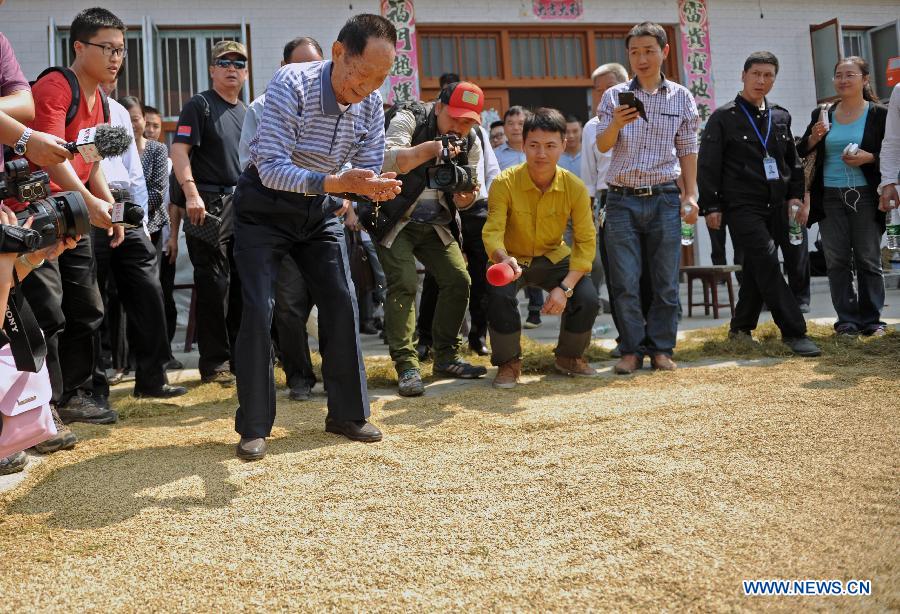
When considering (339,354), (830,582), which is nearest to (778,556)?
(830,582)

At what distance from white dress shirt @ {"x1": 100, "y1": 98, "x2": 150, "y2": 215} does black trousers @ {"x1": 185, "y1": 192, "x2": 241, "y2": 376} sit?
35 cm

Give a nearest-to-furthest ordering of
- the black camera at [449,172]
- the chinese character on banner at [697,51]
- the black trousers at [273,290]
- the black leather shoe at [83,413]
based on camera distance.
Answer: the black trousers at [273,290] < the black leather shoe at [83,413] < the black camera at [449,172] < the chinese character on banner at [697,51]

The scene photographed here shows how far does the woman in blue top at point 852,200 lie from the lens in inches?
219

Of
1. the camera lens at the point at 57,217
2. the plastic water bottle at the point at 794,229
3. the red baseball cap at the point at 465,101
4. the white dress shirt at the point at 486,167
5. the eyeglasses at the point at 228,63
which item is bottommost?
the camera lens at the point at 57,217

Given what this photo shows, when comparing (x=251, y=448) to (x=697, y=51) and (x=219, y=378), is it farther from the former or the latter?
(x=697, y=51)

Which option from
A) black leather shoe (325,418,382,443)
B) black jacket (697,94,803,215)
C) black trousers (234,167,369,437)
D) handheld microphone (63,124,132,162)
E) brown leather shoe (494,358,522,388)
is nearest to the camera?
handheld microphone (63,124,132,162)

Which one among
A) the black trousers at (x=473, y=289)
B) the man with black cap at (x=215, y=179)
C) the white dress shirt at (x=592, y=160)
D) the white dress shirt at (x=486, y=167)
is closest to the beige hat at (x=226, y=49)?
the man with black cap at (x=215, y=179)

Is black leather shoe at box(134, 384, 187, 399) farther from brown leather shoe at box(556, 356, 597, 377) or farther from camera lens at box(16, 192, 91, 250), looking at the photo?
brown leather shoe at box(556, 356, 597, 377)

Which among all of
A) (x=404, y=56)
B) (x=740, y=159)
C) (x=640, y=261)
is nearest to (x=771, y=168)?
(x=740, y=159)

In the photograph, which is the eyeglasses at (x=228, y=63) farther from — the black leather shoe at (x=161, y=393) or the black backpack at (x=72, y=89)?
the black leather shoe at (x=161, y=393)

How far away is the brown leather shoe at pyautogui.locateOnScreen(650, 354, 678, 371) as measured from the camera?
4807 mm

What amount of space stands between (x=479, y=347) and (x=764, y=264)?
188 cm

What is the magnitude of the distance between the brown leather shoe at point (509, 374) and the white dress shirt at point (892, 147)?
2723mm
